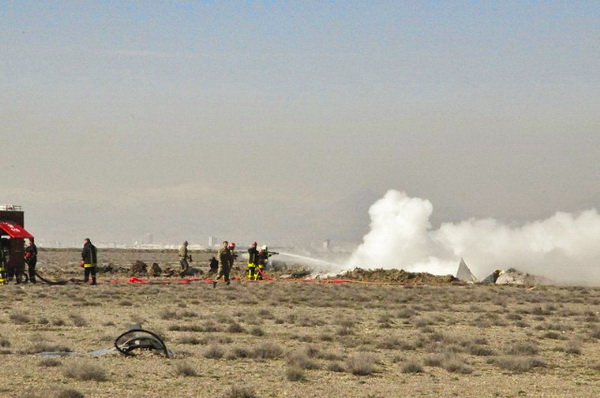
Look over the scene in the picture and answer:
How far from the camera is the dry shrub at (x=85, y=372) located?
1417cm

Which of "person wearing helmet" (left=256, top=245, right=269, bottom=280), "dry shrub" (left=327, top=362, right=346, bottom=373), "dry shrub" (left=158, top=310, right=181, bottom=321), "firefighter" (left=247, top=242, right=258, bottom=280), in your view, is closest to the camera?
"dry shrub" (left=327, top=362, right=346, bottom=373)

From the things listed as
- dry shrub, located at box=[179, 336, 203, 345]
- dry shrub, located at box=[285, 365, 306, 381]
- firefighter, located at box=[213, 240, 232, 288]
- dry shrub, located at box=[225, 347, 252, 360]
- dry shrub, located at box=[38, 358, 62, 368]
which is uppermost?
firefighter, located at box=[213, 240, 232, 288]

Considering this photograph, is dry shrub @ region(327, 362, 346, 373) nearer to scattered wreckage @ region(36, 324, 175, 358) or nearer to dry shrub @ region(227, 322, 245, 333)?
scattered wreckage @ region(36, 324, 175, 358)

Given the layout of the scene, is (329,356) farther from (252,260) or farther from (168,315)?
(252,260)

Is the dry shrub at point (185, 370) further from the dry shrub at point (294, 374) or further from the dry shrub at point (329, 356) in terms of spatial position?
the dry shrub at point (329, 356)

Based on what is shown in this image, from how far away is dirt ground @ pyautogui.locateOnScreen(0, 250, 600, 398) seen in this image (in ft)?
46.5

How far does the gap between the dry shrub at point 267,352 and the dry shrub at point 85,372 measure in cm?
342

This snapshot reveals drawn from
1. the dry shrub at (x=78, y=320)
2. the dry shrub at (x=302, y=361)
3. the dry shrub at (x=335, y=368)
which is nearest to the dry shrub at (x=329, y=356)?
the dry shrub at (x=302, y=361)

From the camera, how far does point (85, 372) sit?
14195mm

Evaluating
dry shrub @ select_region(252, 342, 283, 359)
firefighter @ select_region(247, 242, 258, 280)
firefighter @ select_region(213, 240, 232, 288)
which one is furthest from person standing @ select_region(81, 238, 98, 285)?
dry shrub @ select_region(252, 342, 283, 359)

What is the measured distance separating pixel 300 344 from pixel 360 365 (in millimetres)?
4160

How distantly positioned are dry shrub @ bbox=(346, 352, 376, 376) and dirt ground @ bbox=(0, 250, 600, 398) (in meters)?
0.02

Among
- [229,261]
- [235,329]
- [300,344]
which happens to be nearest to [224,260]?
[229,261]

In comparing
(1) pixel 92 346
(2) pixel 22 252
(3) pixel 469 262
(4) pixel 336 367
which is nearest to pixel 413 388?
(4) pixel 336 367
